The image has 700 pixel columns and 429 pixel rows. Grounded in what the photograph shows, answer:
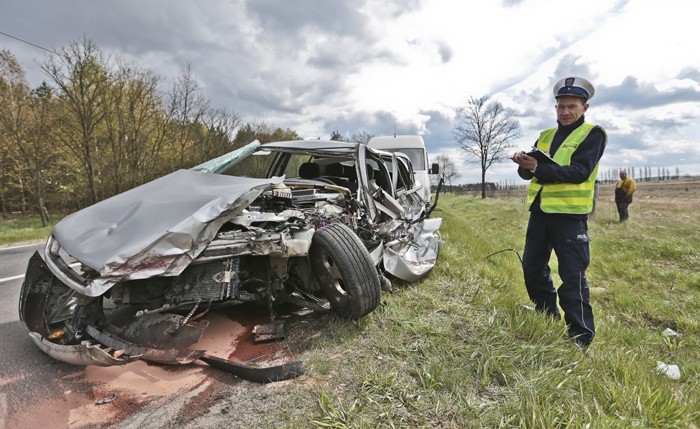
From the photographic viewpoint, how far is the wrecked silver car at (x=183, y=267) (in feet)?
6.89

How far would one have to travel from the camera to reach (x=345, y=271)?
2545mm

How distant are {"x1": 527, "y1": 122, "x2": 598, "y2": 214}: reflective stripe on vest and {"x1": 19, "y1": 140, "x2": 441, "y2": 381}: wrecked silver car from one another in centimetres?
146

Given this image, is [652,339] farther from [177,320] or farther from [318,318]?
[177,320]

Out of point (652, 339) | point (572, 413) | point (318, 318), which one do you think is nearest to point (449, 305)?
point (318, 318)

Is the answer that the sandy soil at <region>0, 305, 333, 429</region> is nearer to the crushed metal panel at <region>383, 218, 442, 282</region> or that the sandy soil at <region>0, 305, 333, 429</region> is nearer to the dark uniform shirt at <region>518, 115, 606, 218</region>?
the crushed metal panel at <region>383, 218, 442, 282</region>

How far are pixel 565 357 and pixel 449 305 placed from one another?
103cm

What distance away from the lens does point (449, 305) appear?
314 centimetres

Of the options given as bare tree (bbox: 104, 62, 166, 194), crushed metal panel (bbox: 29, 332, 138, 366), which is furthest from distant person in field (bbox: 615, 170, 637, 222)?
bare tree (bbox: 104, 62, 166, 194)

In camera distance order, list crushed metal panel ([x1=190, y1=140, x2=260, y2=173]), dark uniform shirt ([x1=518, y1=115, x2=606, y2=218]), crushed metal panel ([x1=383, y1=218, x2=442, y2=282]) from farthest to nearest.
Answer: crushed metal panel ([x1=190, y1=140, x2=260, y2=173])
crushed metal panel ([x1=383, y1=218, x2=442, y2=282])
dark uniform shirt ([x1=518, y1=115, x2=606, y2=218])

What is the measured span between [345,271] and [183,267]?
3.48ft

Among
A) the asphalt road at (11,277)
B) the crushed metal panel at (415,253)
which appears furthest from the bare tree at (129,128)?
the crushed metal panel at (415,253)

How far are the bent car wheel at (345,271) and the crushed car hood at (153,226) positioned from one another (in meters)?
0.65

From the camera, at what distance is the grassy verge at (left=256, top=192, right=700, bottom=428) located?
170 centimetres

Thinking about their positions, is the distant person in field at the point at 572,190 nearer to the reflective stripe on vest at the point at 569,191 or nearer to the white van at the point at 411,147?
the reflective stripe on vest at the point at 569,191
